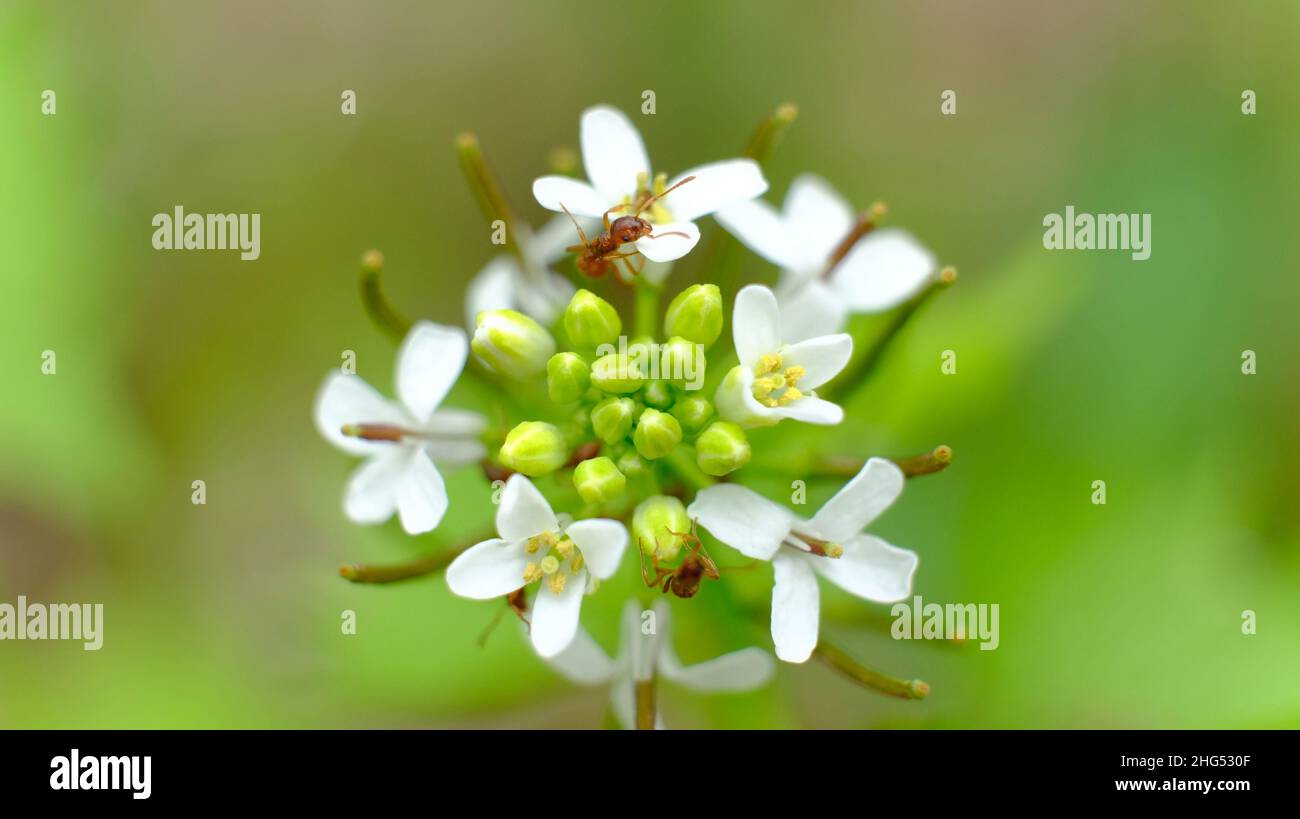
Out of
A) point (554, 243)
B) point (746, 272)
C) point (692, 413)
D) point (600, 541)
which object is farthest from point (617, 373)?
point (746, 272)

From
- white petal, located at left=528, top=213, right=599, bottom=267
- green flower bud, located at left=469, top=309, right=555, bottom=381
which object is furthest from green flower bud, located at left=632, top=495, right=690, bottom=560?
white petal, located at left=528, top=213, right=599, bottom=267

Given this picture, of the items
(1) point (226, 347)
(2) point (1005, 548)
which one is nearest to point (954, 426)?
(2) point (1005, 548)

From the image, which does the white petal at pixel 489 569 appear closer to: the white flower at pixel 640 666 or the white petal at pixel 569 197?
the white flower at pixel 640 666

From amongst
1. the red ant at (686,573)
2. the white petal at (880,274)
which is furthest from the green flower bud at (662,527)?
the white petal at (880,274)

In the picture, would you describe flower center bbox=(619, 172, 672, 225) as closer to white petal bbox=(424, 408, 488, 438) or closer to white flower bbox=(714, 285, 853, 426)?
white flower bbox=(714, 285, 853, 426)

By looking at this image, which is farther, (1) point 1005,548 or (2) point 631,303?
(2) point 631,303
